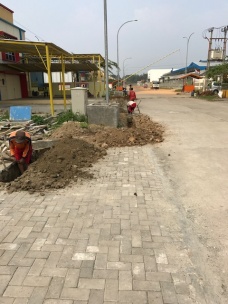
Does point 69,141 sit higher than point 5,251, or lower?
higher

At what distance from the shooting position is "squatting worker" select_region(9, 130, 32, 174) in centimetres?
592

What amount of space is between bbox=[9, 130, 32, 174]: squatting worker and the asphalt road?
3.17 meters

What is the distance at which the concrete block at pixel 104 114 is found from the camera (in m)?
10.3

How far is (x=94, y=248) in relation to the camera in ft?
10.9

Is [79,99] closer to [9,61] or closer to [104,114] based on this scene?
[104,114]

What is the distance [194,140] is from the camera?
9.39 m

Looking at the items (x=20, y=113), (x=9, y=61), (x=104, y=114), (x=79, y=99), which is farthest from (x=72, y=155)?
(x=9, y=61)

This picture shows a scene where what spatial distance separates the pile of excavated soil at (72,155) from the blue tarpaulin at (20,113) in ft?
9.14

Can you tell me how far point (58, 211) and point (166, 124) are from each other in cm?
957

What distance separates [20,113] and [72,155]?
650cm

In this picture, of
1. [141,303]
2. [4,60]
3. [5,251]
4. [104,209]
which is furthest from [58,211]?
[4,60]

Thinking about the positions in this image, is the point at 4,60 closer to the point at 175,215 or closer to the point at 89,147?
the point at 89,147

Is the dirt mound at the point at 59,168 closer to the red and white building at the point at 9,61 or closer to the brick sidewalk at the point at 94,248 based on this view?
the brick sidewalk at the point at 94,248

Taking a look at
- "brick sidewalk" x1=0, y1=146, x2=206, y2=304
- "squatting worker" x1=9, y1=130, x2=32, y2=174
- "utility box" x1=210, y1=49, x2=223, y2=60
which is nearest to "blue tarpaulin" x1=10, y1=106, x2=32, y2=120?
"squatting worker" x1=9, y1=130, x2=32, y2=174
